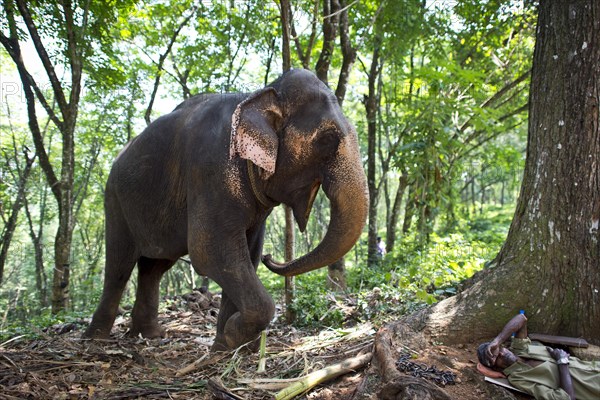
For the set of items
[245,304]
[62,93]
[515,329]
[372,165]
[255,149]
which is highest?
[62,93]

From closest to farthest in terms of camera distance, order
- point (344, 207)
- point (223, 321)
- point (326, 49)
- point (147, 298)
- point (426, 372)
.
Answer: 1. point (426, 372)
2. point (344, 207)
3. point (223, 321)
4. point (147, 298)
5. point (326, 49)

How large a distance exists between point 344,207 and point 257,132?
2.72 ft

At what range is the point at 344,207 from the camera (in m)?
3.55

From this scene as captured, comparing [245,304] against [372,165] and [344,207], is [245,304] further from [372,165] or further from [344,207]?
[372,165]

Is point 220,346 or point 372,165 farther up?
point 372,165

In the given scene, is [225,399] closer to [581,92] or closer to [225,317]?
[225,317]

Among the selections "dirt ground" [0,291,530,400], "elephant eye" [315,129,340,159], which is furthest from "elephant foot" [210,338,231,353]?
"elephant eye" [315,129,340,159]

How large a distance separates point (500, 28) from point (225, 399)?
31.9 ft

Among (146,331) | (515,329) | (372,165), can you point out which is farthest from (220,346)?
(372,165)

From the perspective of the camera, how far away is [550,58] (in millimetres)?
3537

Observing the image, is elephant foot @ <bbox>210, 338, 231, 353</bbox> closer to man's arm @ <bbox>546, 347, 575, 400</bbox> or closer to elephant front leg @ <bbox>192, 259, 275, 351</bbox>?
elephant front leg @ <bbox>192, 259, 275, 351</bbox>

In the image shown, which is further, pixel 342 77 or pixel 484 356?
pixel 342 77

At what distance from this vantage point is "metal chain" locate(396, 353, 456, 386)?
2.93 m

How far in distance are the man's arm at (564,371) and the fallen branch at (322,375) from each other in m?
1.12
